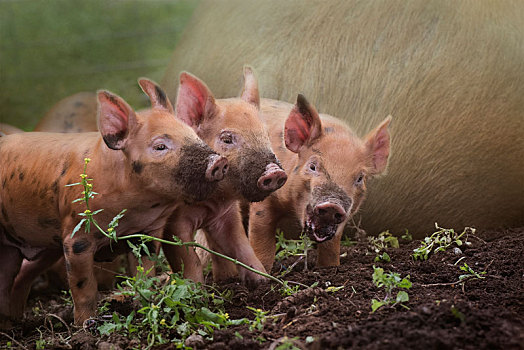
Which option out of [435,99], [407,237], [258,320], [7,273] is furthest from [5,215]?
[435,99]

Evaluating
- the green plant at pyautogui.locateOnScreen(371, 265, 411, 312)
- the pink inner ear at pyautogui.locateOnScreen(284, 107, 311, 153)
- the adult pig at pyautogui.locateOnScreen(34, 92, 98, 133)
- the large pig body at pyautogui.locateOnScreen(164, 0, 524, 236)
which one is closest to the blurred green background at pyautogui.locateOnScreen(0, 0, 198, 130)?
the adult pig at pyautogui.locateOnScreen(34, 92, 98, 133)

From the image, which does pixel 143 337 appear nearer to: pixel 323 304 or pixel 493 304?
pixel 323 304

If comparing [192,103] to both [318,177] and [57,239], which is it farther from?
[57,239]

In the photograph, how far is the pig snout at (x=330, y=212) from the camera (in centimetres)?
297

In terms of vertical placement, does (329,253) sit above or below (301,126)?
below

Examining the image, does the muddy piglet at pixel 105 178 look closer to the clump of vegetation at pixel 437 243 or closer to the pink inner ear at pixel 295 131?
the pink inner ear at pixel 295 131

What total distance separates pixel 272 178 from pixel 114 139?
2.04 ft

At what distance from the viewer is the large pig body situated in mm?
3852

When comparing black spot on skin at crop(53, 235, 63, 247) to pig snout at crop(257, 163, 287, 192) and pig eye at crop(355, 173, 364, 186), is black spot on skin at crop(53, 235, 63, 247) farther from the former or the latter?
pig eye at crop(355, 173, 364, 186)

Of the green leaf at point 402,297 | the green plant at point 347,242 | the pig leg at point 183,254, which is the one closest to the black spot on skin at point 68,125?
the pig leg at point 183,254

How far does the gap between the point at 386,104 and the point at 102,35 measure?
4.60 metres

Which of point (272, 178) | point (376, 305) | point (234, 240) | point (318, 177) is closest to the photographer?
point (376, 305)

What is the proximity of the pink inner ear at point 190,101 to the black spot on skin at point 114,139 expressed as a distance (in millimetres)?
314

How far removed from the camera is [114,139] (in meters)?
3.00
